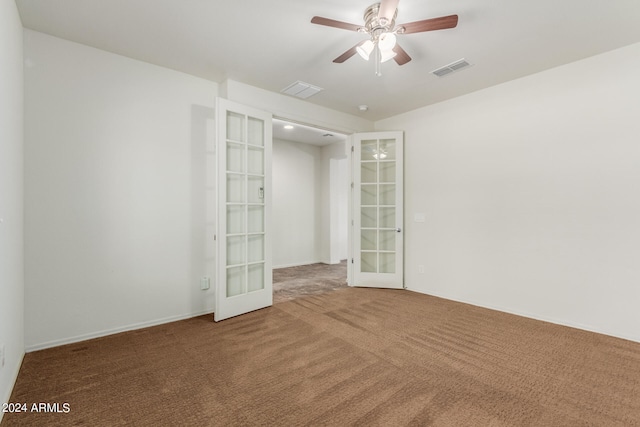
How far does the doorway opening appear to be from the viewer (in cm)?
662

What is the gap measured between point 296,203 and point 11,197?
17.0 ft

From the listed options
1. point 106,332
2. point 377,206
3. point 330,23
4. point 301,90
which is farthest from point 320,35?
point 106,332

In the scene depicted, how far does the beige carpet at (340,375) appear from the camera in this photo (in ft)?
5.82

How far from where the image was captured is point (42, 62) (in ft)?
8.71

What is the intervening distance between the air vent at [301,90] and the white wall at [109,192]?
37.4 inches

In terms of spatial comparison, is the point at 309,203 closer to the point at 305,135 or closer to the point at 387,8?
the point at 305,135

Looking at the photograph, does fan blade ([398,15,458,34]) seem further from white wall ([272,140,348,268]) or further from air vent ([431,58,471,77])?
white wall ([272,140,348,268])

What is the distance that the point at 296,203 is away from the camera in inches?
276

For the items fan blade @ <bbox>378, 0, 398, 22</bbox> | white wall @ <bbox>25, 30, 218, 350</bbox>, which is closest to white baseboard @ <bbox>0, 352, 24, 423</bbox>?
white wall @ <bbox>25, 30, 218, 350</bbox>

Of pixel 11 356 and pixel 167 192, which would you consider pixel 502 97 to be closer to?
pixel 167 192

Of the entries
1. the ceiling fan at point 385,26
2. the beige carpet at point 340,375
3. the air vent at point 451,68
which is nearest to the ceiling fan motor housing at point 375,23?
the ceiling fan at point 385,26

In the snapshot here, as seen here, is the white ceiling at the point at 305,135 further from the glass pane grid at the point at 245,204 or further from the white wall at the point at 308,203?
the glass pane grid at the point at 245,204

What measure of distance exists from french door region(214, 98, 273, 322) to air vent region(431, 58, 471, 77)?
2058 millimetres

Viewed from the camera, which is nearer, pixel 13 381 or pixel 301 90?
pixel 13 381
